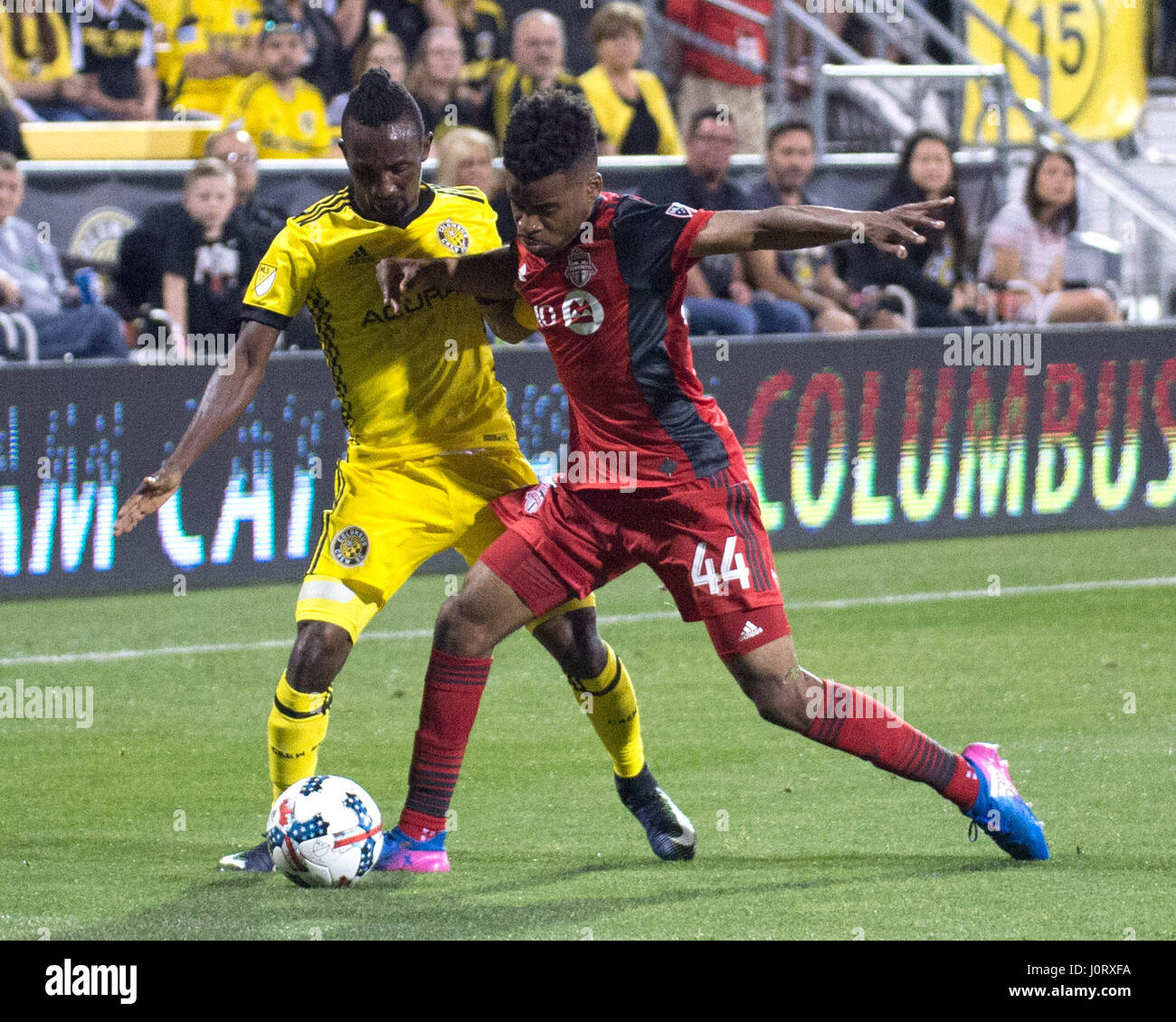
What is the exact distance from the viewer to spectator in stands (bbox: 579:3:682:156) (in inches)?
527

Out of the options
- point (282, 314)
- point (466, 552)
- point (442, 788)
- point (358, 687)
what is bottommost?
point (358, 687)

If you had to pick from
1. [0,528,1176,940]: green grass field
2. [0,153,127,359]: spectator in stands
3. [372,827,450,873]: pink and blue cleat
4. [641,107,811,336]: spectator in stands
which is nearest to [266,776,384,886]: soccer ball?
[0,528,1176,940]: green grass field

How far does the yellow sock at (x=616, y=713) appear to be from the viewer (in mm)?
5809

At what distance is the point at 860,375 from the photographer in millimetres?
11953

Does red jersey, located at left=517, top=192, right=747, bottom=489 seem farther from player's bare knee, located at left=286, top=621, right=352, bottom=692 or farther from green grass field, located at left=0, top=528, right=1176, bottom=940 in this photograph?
green grass field, located at left=0, top=528, right=1176, bottom=940

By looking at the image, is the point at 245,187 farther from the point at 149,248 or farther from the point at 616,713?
the point at 616,713

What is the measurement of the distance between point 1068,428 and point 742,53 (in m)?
3.83

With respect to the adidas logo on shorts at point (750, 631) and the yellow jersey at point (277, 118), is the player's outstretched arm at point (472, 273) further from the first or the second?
the yellow jersey at point (277, 118)

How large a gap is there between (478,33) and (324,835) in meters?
9.72

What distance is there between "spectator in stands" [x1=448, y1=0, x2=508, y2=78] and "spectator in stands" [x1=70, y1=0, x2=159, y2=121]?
2.14m

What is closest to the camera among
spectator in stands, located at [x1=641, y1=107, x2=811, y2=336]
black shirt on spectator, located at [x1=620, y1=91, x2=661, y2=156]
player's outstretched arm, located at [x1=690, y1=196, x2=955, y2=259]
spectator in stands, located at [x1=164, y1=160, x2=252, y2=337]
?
player's outstretched arm, located at [x1=690, y1=196, x2=955, y2=259]

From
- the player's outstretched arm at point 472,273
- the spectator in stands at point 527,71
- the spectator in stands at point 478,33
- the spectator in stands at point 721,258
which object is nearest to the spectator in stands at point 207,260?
the spectator in stands at point 527,71

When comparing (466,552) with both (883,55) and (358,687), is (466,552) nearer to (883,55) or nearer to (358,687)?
(358,687)
